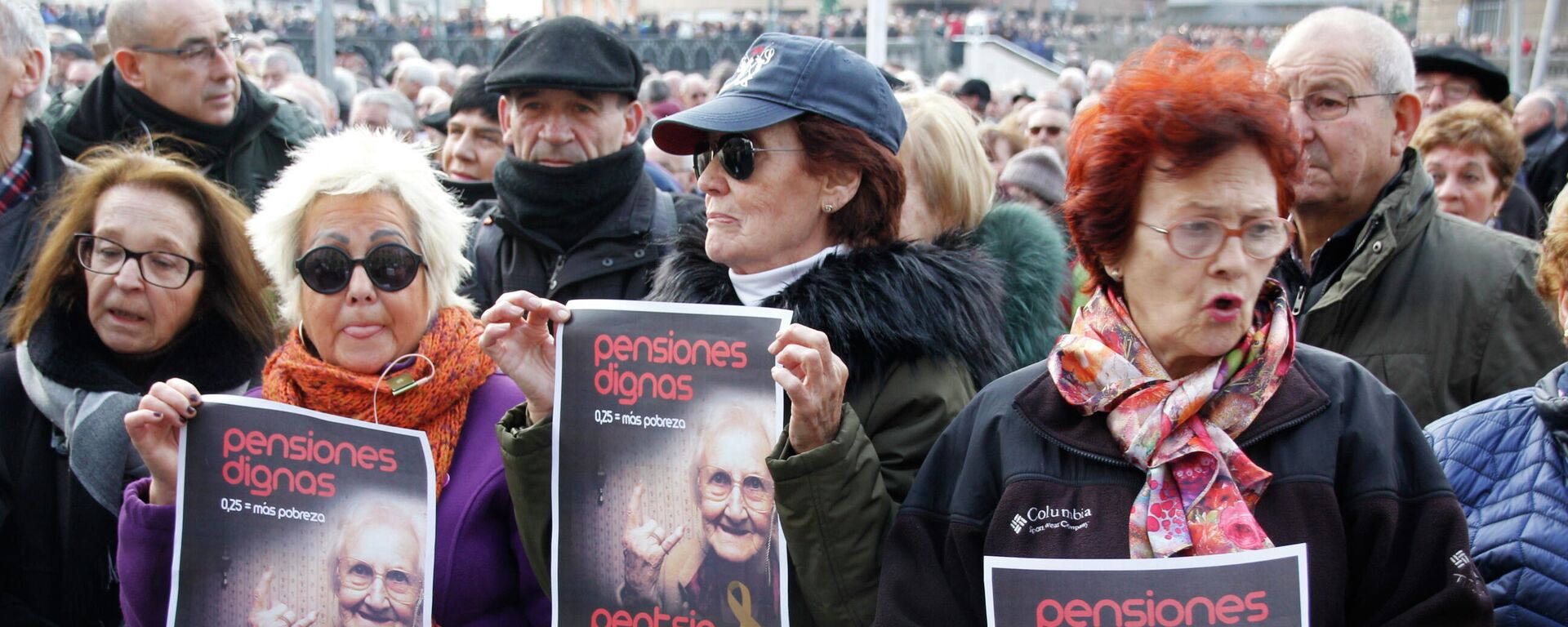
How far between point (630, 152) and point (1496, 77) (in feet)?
12.6

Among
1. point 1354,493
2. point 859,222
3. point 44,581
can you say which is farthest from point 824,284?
point 44,581

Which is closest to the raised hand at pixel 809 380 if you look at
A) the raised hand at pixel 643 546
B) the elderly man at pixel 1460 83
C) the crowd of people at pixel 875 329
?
the crowd of people at pixel 875 329

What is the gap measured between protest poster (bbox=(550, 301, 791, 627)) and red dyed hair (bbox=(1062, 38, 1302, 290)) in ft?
1.84

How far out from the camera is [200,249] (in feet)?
10.9

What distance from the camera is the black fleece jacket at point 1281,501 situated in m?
2.06

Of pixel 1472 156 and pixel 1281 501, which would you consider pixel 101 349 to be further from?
pixel 1472 156

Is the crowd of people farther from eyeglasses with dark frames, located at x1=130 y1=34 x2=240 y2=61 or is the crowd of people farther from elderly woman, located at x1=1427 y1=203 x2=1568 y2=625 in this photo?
eyeglasses with dark frames, located at x1=130 y1=34 x2=240 y2=61

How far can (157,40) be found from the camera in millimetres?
5074

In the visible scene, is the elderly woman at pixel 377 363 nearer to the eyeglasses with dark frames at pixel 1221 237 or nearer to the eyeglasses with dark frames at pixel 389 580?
the eyeglasses with dark frames at pixel 389 580

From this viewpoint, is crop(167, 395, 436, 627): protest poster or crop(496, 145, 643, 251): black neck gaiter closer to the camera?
crop(167, 395, 436, 627): protest poster

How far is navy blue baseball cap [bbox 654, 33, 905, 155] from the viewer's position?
2.66m

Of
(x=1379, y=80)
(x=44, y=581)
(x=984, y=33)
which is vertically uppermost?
(x=984, y=33)

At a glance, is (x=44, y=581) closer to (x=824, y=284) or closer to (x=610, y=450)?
(x=610, y=450)

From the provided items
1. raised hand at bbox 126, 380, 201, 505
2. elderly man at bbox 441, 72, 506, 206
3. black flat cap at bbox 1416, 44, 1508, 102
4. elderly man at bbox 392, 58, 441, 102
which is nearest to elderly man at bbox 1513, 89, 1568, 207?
black flat cap at bbox 1416, 44, 1508, 102
